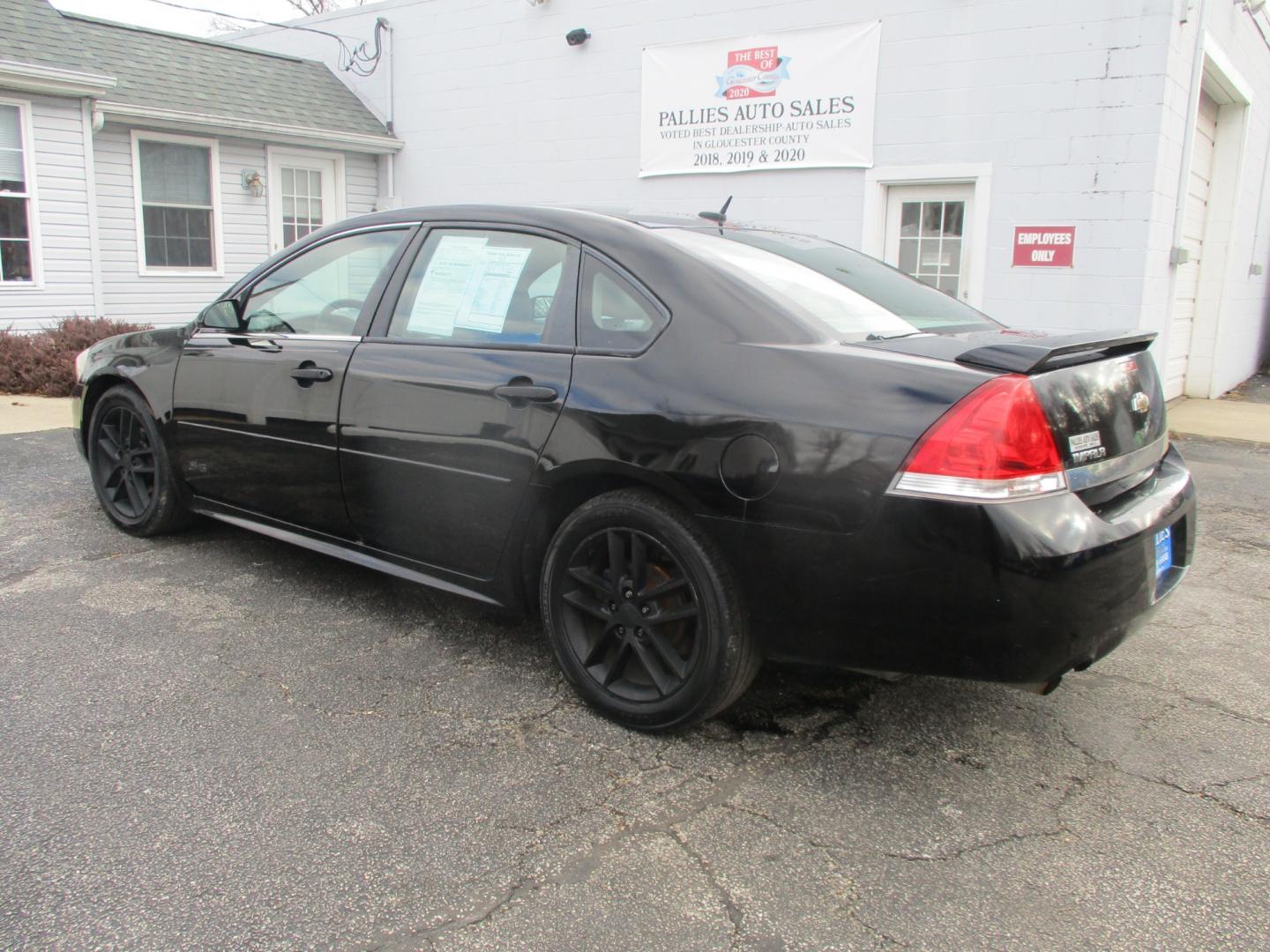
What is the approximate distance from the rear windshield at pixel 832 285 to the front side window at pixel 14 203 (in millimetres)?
10270

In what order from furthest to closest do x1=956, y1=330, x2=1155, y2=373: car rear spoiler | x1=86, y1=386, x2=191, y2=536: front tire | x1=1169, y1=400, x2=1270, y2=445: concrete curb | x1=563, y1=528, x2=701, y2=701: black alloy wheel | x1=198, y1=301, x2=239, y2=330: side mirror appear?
x1=1169, y1=400, x2=1270, y2=445: concrete curb, x1=86, y1=386, x2=191, y2=536: front tire, x1=198, y1=301, x2=239, y2=330: side mirror, x1=563, y1=528, x2=701, y2=701: black alloy wheel, x1=956, y1=330, x2=1155, y2=373: car rear spoiler

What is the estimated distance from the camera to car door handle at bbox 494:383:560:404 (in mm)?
3041

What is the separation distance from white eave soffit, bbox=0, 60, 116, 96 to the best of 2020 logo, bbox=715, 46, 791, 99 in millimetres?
6654

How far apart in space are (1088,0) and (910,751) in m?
8.11

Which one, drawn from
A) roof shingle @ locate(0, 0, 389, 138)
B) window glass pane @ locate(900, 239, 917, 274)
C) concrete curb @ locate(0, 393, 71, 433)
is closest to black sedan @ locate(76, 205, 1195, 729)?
concrete curb @ locate(0, 393, 71, 433)

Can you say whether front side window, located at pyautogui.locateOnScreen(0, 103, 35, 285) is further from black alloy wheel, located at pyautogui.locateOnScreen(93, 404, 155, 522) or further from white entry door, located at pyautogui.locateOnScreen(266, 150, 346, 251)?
black alloy wheel, located at pyautogui.locateOnScreen(93, 404, 155, 522)

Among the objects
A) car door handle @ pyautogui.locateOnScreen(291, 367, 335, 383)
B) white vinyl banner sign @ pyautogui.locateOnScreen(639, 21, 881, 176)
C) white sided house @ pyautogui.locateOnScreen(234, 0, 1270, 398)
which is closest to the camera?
car door handle @ pyautogui.locateOnScreen(291, 367, 335, 383)

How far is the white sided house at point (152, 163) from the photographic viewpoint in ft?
35.7

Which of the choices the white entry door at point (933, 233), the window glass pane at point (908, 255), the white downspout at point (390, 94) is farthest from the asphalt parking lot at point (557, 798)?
the white downspout at point (390, 94)

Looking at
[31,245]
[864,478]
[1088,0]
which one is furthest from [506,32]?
[864,478]

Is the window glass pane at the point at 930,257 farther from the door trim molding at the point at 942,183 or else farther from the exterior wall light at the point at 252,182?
the exterior wall light at the point at 252,182

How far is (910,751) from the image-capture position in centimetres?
288

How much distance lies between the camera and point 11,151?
424 inches

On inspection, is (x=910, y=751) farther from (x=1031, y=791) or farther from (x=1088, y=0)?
(x=1088, y=0)
